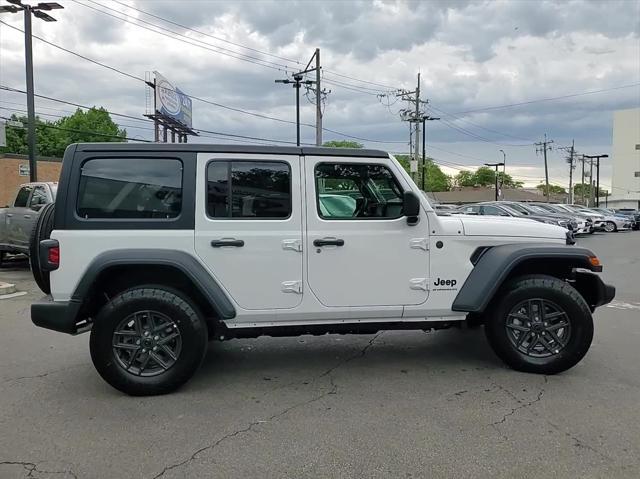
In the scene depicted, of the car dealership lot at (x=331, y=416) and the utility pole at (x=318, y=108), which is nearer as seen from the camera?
the car dealership lot at (x=331, y=416)

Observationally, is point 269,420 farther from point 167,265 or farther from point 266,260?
point 167,265

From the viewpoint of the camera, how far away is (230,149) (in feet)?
14.3

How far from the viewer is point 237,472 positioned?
10.0 ft

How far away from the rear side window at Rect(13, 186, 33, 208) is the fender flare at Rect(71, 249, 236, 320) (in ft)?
26.7

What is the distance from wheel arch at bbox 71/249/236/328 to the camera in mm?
4074

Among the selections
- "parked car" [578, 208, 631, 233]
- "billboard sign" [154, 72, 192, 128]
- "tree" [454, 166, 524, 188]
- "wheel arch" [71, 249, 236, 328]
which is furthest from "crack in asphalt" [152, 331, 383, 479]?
"tree" [454, 166, 524, 188]

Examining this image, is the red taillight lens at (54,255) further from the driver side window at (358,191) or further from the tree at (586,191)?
the tree at (586,191)

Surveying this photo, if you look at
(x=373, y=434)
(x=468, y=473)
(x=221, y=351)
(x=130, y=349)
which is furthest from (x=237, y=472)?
(x=221, y=351)

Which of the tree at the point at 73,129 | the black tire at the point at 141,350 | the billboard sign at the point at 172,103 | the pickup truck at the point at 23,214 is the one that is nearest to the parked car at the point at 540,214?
the pickup truck at the point at 23,214

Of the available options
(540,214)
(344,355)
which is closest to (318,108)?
(540,214)

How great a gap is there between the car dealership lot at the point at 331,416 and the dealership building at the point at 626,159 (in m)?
96.2

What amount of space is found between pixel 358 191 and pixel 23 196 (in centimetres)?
926

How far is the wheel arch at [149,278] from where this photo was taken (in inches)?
160

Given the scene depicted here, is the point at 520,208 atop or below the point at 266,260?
atop
